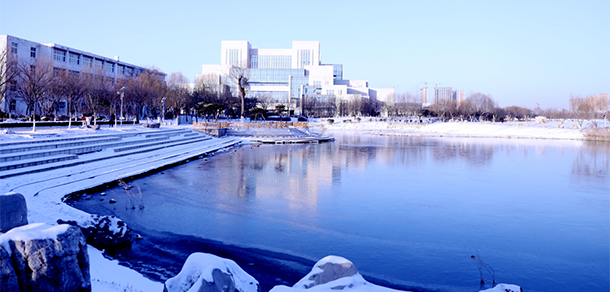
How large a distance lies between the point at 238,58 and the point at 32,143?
341 feet

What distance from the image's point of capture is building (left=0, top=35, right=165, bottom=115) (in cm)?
4694

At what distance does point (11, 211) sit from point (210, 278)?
3.25 metres

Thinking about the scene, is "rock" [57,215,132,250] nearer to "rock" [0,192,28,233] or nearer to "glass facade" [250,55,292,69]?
"rock" [0,192,28,233]

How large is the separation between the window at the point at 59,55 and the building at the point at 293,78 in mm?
33024

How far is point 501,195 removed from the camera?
13.2m

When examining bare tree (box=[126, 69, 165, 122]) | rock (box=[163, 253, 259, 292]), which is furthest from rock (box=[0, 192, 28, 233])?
bare tree (box=[126, 69, 165, 122])

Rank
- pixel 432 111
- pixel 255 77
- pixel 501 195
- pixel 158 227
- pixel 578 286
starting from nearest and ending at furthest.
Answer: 1. pixel 578 286
2. pixel 158 227
3. pixel 501 195
4. pixel 432 111
5. pixel 255 77

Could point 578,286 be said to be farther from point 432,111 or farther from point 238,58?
point 238,58

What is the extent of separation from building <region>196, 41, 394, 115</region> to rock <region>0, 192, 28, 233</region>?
3410 inches

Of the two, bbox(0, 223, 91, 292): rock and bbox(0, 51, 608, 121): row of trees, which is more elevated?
bbox(0, 51, 608, 121): row of trees

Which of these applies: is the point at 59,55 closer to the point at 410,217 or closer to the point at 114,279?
the point at 410,217

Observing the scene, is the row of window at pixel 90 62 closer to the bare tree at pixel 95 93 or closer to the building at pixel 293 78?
the bare tree at pixel 95 93

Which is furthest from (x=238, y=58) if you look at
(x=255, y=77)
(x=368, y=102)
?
(x=368, y=102)

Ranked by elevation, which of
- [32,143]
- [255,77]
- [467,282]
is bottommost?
[467,282]
